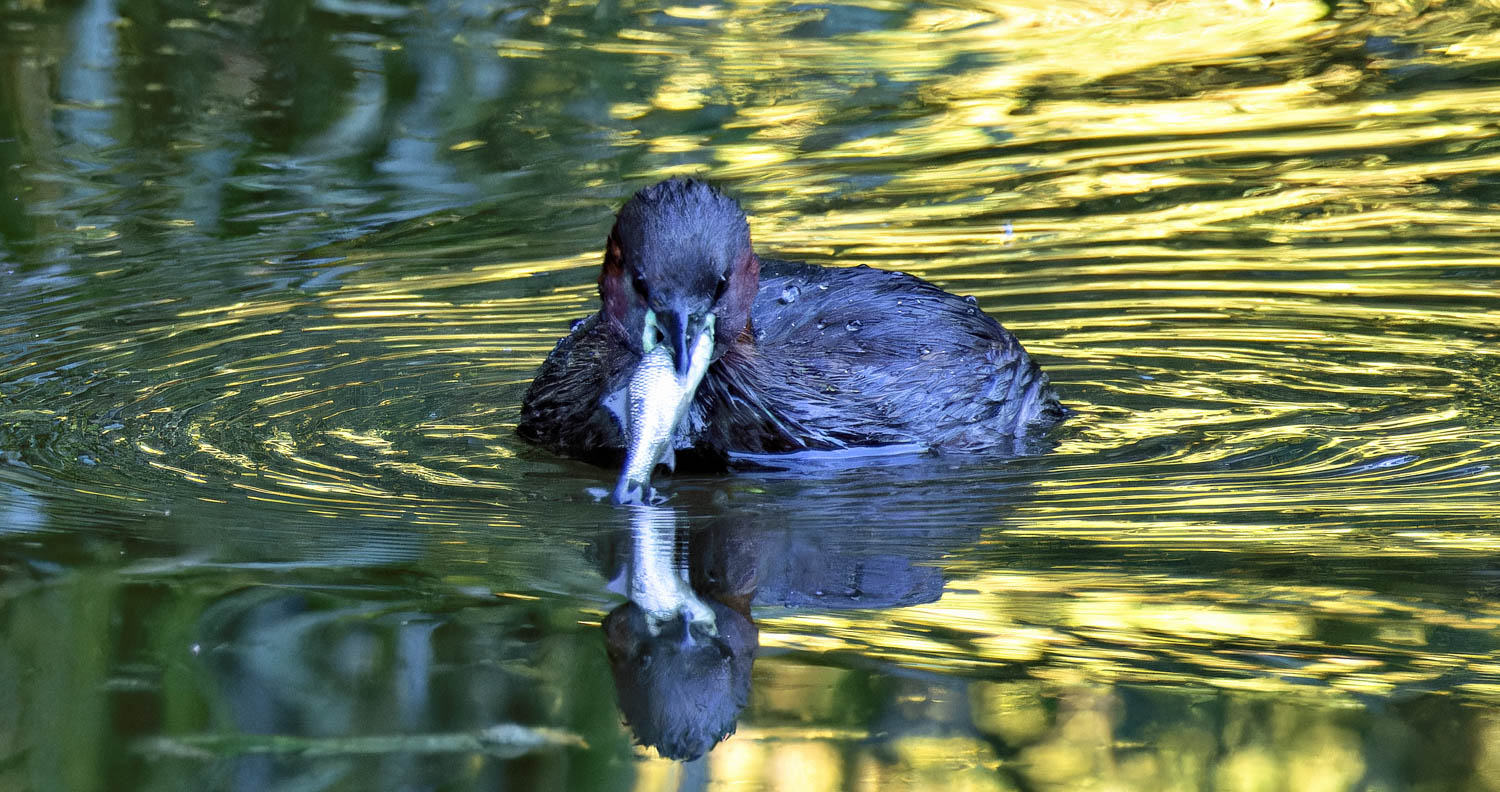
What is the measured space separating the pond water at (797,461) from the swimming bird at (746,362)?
18 centimetres

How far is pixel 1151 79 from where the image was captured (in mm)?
11594

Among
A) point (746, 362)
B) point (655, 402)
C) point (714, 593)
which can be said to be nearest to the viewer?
point (714, 593)

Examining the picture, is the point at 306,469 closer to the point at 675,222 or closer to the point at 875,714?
the point at 675,222

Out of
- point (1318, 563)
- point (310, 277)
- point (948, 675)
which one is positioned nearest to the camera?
point (948, 675)

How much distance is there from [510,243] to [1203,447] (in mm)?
4123

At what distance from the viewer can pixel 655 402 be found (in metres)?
5.45

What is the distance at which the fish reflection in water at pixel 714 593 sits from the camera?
3.76m

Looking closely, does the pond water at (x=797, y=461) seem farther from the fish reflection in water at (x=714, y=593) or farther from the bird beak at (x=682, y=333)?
the bird beak at (x=682, y=333)

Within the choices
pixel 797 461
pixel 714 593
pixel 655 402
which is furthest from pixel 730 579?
pixel 797 461

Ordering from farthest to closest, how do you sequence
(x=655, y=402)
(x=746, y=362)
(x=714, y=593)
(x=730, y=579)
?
1. (x=746, y=362)
2. (x=655, y=402)
3. (x=730, y=579)
4. (x=714, y=593)

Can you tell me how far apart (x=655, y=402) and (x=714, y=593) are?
970mm

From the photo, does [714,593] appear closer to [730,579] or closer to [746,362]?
[730,579]

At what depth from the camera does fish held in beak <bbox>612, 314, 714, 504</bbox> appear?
5445 mm

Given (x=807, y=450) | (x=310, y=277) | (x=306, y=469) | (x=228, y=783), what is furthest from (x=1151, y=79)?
(x=228, y=783)
